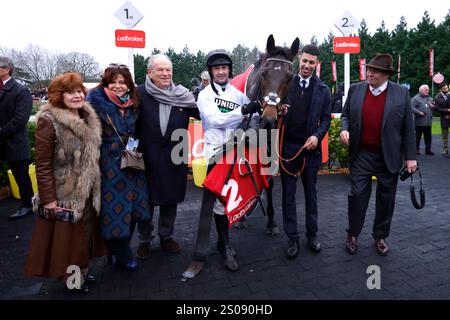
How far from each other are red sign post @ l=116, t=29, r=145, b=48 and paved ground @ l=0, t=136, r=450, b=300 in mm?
3962

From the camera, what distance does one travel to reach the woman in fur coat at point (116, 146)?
3.01 meters

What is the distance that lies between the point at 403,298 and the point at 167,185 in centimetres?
253

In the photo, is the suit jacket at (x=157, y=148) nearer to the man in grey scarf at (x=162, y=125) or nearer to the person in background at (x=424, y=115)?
the man in grey scarf at (x=162, y=125)

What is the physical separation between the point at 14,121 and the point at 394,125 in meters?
5.27

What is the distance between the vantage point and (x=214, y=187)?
3.12 meters

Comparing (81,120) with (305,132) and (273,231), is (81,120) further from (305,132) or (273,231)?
(273,231)

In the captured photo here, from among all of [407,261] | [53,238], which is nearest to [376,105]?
[407,261]

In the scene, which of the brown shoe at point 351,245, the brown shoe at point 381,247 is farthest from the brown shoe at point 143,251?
the brown shoe at point 381,247

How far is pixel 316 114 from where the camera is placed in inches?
139

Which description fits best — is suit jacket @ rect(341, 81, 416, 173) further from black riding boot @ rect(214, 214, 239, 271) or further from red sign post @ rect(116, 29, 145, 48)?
red sign post @ rect(116, 29, 145, 48)

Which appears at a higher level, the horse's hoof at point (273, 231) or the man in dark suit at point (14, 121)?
the man in dark suit at point (14, 121)

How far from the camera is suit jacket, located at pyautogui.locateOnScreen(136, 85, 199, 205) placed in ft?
10.9

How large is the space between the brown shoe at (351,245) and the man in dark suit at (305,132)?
1.21 ft
